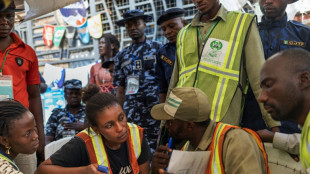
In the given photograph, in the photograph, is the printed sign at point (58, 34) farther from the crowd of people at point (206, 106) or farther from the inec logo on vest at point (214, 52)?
the inec logo on vest at point (214, 52)

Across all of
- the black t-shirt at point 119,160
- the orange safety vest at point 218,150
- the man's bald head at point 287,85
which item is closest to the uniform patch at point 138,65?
the black t-shirt at point 119,160

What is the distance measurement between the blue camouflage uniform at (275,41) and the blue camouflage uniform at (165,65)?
999 mm

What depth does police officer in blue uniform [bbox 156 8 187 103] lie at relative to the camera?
11.2 ft

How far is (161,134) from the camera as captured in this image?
2.57 meters

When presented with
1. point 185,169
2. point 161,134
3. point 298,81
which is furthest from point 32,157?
point 298,81

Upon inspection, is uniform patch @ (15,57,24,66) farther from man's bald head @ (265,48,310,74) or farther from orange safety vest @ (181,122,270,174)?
man's bald head @ (265,48,310,74)

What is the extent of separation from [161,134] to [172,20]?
1.46 meters

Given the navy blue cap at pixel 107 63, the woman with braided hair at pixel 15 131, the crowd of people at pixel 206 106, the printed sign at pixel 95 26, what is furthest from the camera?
the printed sign at pixel 95 26

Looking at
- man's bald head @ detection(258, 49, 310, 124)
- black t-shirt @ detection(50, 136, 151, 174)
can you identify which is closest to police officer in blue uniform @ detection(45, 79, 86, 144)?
black t-shirt @ detection(50, 136, 151, 174)

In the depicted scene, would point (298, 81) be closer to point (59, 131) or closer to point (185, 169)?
point (185, 169)

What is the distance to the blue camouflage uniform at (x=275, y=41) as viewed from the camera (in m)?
2.56

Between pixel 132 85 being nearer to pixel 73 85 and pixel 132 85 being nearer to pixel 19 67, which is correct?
pixel 73 85

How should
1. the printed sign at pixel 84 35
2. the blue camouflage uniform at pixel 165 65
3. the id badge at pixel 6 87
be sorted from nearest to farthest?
the id badge at pixel 6 87, the blue camouflage uniform at pixel 165 65, the printed sign at pixel 84 35

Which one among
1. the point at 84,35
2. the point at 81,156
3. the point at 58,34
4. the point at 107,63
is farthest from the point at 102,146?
the point at 58,34
